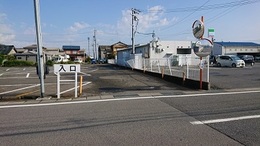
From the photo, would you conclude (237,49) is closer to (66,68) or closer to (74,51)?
(74,51)

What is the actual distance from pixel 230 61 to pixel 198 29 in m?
19.9

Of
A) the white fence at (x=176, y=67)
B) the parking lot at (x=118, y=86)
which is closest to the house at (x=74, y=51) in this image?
the white fence at (x=176, y=67)

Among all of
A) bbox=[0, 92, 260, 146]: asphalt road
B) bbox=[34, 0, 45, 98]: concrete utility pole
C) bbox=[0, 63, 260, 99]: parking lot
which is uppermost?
bbox=[34, 0, 45, 98]: concrete utility pole

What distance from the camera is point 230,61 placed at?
91.1 ft

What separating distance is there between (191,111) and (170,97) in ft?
7.14

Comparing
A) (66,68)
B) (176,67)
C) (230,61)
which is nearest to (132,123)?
(66,68)

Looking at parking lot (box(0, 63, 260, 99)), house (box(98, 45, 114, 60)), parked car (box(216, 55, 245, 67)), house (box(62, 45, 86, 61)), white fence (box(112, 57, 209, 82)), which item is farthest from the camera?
house (box(98, 45, 114, 60))

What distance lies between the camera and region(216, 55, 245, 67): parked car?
26578 mm

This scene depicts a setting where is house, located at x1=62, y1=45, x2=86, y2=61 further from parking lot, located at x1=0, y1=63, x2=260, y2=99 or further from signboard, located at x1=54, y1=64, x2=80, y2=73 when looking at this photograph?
signboard, located at x1=54, y1=64, x2=80, y2=73

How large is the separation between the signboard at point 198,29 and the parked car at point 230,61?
61.6 ft

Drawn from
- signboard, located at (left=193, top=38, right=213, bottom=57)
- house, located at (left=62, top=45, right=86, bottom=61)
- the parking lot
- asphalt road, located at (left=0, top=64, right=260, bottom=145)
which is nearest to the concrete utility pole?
the parking lot

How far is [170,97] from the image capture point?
8.33 metres

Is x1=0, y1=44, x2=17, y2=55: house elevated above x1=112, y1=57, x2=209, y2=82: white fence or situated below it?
above

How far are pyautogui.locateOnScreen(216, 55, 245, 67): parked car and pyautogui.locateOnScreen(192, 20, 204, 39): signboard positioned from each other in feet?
61.6
